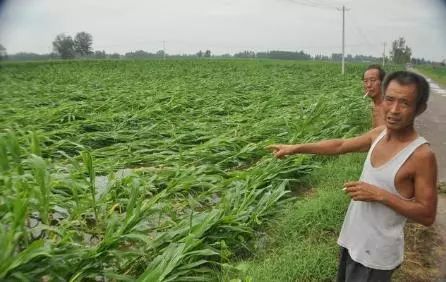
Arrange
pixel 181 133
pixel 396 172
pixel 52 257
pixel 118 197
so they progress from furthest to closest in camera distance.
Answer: pixel 181 133 → pixel 118 197 → pixel 52 257 → pixel 396 172

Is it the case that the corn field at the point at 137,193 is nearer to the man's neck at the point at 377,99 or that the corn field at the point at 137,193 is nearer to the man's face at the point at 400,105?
the man's neck at the point at 377,99

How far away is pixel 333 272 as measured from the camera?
A: 2541 mm

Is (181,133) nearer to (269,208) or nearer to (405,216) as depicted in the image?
(269,208)

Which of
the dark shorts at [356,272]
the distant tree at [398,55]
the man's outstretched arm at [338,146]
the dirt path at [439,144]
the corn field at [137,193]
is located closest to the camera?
the dark shorts at [356,272]

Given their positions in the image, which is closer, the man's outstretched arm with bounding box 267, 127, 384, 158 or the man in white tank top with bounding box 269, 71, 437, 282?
the man in white tank top with bounding box 269, 71, 437, 282

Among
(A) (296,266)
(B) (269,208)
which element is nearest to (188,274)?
(A) (296,266)

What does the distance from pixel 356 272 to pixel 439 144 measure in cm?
570

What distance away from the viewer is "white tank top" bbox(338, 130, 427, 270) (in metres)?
1.61

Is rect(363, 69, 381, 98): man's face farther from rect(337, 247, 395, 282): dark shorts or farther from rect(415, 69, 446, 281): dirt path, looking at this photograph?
rect(337, 247, 395, 282): dark shorts

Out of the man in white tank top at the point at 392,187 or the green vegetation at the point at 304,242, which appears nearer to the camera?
the man in white tank top at the point at 392,187

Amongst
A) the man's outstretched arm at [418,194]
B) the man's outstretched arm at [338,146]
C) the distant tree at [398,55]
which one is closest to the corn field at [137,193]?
the man's outstretched arm at [338,146]

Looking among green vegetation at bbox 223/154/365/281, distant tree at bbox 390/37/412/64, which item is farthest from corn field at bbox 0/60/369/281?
distant tree at bbox 390/37/412/64

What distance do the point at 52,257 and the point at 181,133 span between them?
12.3 feet

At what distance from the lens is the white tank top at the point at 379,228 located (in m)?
→ 1.61
